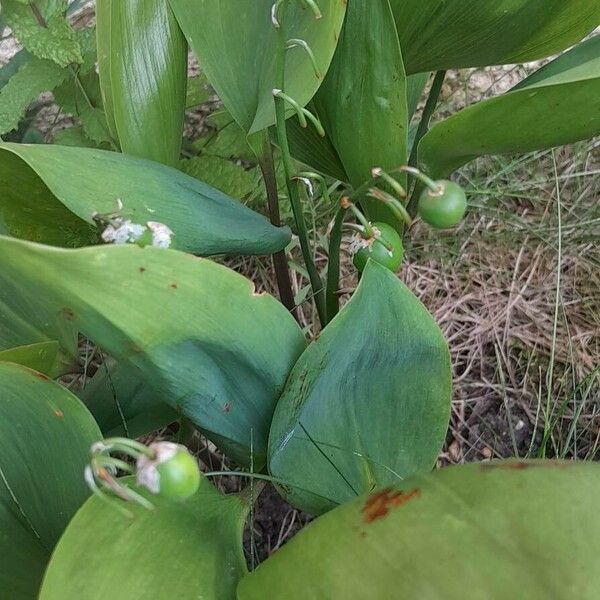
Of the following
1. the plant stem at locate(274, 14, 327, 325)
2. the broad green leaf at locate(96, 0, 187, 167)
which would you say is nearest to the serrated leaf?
the broad green leaf at locate(96, 0, 187, 167)

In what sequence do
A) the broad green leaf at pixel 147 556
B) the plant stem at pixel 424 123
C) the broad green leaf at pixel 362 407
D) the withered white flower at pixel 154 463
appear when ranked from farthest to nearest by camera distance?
the plant stem at pixel 424 123 → the broad green leaf at pixel 362 407 → the broad green leaf at pixel 147 556 → the withered white flower at pixel 154 463

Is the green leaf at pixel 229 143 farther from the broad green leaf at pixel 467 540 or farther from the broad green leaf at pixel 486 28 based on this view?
the broad green leaf at pixel 467 540

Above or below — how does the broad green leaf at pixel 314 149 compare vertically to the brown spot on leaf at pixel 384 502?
above

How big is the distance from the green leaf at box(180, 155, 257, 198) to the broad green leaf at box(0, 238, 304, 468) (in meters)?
0.36

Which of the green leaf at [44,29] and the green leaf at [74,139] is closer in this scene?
the green leaf at [44,29]

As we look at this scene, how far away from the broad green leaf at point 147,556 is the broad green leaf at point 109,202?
0.68 feet

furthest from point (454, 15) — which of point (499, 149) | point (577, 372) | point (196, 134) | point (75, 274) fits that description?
point (196, 134)

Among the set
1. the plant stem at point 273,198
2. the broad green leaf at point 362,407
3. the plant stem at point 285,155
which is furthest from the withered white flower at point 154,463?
the plant stem at point 273,198

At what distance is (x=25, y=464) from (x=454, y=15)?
0.52 m

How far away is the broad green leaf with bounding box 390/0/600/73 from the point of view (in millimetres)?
607

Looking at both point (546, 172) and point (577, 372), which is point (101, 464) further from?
point (546, 172)

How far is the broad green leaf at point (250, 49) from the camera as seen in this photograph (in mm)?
568

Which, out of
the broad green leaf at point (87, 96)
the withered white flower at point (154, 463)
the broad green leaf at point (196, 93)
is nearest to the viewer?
the withered white flower at point (154, 463)

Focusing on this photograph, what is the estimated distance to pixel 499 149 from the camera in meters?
0.60
